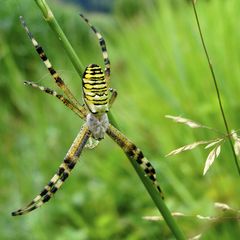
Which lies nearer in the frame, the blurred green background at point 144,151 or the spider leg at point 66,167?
the spider leg at point 66,167

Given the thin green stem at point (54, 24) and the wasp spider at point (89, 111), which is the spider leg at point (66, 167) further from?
the thin green stem at point (54, 24)

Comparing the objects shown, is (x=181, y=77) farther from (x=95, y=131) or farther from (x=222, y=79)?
(x=95, y=131)

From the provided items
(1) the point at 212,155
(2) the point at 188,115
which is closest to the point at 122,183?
(2) the point at 188,115

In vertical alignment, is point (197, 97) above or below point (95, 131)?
above

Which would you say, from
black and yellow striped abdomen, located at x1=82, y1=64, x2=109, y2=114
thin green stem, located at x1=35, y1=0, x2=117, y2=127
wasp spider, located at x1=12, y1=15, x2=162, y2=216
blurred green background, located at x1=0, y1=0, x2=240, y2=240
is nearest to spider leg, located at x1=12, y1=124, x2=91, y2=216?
wasp spider, located at x1=12, y1=15, x2=162, y2=216

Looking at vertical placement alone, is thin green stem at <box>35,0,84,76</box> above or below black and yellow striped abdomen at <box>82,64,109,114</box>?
above

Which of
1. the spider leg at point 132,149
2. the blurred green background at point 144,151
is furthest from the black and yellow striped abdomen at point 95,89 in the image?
the blurred green background at point 144,151

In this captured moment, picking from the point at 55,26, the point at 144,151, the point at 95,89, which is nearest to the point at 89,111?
the point at 95,89

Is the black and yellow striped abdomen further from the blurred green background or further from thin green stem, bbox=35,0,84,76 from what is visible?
the blurred green background
